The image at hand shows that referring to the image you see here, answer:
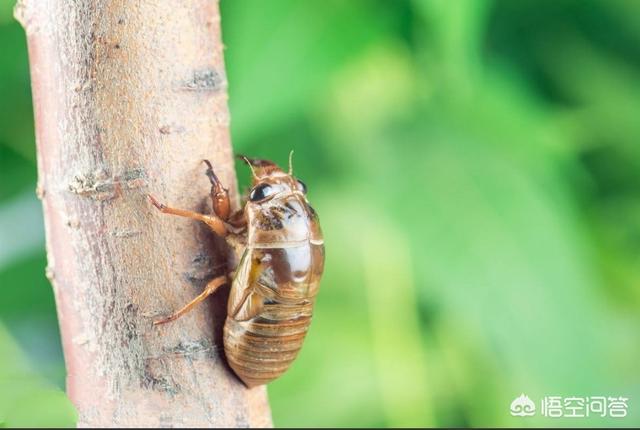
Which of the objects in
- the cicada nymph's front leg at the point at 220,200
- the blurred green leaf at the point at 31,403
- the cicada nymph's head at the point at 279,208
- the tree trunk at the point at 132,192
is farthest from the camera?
the cicada nymph's head at the point at 279,208

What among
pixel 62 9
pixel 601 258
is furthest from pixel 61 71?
pixel 601 258

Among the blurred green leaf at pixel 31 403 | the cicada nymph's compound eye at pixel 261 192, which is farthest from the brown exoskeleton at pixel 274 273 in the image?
the blurred green leaf at pixel 31 403

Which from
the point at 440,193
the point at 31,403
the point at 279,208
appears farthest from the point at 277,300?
the point at 440,193

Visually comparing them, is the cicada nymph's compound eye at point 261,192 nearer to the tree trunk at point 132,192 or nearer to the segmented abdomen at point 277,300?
the segmented abdomen at point 277,300

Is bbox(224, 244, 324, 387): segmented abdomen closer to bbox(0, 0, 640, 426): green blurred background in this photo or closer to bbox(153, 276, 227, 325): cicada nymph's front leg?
bbox(153, 276, 227, 325): cicada nymph's front leg

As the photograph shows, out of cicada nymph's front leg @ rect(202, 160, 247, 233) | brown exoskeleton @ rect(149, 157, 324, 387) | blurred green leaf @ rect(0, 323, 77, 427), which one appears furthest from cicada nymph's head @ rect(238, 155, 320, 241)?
blurred green leaf @ rect(0, 323, 77, 427)

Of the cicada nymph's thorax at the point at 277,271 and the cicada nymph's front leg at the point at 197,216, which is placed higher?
the cicada nymph's front leg at the point at 197,216

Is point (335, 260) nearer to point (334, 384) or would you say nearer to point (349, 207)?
point (349, 207)
